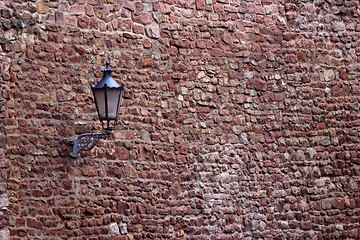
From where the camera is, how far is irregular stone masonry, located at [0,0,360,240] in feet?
17.7

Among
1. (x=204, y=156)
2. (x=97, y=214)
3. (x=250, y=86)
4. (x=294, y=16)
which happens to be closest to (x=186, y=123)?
(x=204, y=156)

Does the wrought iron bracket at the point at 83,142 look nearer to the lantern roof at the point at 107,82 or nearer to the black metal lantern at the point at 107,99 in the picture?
the black metal lantern at the point at 107,99

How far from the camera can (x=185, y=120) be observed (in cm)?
621

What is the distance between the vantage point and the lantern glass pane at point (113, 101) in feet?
Result: 16.4

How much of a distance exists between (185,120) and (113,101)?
4.47 ft

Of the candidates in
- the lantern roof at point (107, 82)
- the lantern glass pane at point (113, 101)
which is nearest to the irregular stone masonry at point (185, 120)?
the lantern roof at point (107, 82)

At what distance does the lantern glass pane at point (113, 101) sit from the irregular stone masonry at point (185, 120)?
27.4 inches

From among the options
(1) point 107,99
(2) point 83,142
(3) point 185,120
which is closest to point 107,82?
(1) point 107,99

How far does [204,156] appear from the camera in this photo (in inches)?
246

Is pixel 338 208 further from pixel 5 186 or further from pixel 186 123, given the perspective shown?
pixel 5 186

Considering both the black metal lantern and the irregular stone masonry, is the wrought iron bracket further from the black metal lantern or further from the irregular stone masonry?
the black metal lantern

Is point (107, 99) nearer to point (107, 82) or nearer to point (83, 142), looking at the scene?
point (107, 82)

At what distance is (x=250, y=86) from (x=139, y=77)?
1412mm

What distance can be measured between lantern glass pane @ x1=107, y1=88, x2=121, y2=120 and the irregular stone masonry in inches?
27.4
